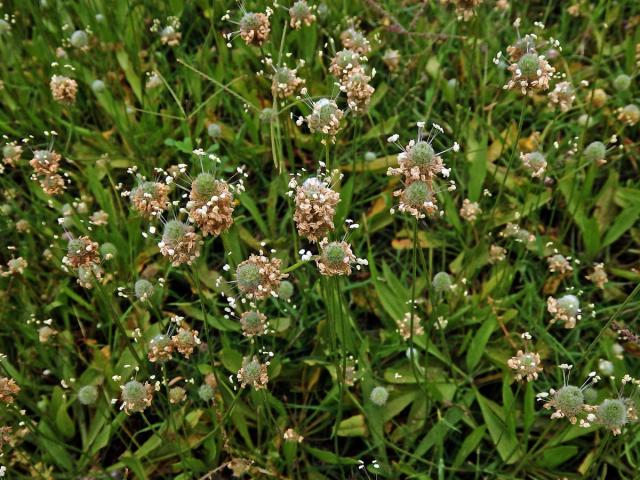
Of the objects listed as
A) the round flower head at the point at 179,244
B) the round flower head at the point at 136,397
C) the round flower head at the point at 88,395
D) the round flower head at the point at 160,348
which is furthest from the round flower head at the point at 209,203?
the round flower head at the point at 88,395

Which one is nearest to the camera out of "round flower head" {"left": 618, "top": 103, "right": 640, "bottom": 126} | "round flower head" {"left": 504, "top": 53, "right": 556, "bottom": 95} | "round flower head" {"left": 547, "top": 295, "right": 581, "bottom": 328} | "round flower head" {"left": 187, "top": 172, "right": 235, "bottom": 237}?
"round flower head" {"left": 187, "top": 172, "right": 235, "bottom": 237}

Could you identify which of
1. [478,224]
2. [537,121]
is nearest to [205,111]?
Result: [478,224]

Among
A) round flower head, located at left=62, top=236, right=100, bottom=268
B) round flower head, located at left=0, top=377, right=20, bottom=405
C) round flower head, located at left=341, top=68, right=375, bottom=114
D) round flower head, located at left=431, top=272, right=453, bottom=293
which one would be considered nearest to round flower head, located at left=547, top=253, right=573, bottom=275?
round flower head, located at left=431, top=272, right=453, bottom=293

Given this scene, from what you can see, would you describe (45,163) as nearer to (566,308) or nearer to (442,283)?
(442,283)

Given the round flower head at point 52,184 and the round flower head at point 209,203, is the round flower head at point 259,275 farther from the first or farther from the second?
the round flower head at point 52,184

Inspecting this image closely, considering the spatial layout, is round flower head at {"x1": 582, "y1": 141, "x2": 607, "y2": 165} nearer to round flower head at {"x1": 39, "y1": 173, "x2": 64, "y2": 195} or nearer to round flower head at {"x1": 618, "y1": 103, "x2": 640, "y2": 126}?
round flower head at {"x1": 618, "y1": 103, "x2": 640, "y2": 126}

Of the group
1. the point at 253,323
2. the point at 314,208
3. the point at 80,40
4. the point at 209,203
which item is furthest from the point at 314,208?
the point at 80,40
